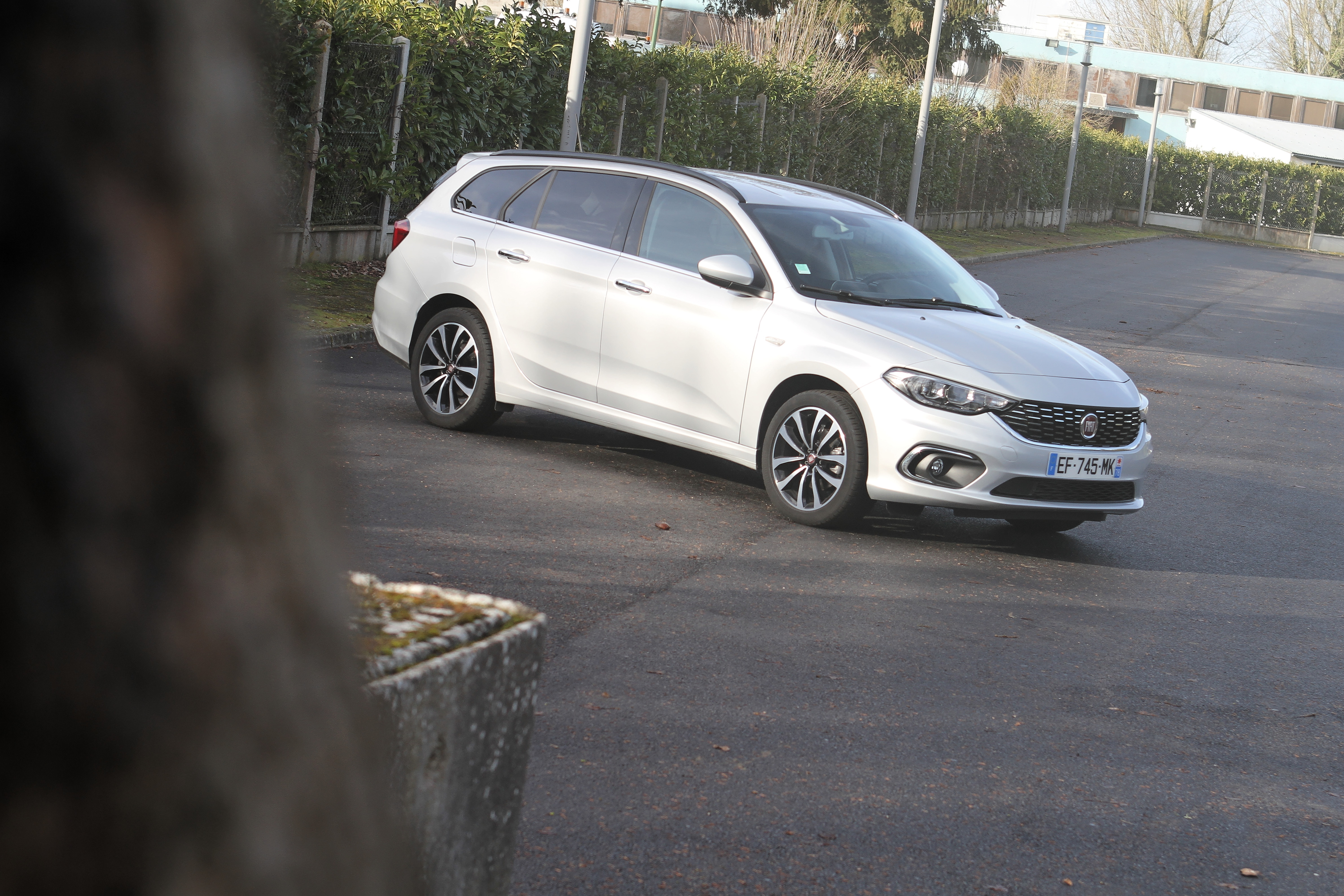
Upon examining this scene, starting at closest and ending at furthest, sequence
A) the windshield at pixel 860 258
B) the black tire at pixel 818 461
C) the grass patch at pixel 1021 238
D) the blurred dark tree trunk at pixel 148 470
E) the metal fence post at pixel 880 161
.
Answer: the blurred dark tree trunk at pixel 148 470
the black tire at pixel 818 461
the windshield at pixel 860 258
the metal fence post at pixel 880 161
the grass patch at pixel 1021 238

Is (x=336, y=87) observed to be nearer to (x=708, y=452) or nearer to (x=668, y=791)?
(x=708, y=452)

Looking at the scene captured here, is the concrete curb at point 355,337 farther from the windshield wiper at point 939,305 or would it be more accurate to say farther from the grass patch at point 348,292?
the windshield wiper at point 939,305

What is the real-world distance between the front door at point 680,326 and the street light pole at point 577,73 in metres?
8.18

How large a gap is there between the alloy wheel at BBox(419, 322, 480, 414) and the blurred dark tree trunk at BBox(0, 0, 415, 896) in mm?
8120

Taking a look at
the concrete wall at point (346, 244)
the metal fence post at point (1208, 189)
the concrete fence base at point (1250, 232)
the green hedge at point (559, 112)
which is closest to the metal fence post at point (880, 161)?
the green hedge at point (559, 112)

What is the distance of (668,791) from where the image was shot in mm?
3895

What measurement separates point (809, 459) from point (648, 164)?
2.27 metres

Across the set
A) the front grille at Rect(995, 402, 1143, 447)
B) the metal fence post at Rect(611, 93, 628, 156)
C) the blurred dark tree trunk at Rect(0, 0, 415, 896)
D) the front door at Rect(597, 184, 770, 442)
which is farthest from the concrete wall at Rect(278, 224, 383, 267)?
the blurred dark tree trunk at Rect(0, 0, 415, 896)

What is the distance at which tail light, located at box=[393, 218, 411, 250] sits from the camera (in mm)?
9203

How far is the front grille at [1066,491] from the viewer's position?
709cm

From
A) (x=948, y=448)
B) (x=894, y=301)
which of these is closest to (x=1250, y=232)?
(x=894, y=301)

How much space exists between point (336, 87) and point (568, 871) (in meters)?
12.8

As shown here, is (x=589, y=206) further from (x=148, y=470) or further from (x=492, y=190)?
(x=148, y=470)

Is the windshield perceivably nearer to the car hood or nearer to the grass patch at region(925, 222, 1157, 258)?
the car hood
